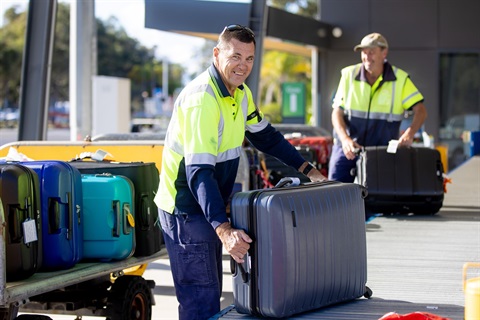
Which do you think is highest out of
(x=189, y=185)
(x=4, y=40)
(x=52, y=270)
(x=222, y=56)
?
(x=4, y=40)

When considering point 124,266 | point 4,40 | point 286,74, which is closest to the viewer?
point 124,266

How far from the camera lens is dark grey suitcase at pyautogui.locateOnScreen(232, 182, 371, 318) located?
14.3ft

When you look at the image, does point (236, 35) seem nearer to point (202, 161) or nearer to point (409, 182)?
point (202, 161)

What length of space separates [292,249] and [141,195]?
2194 millimetres

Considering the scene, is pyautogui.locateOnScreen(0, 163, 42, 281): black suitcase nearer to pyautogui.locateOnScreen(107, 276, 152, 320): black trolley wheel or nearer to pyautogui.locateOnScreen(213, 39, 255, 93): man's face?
pyautogui.locateOnScreen(107, 276, 152, 320): black trolley wheel

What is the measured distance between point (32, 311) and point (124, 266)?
837 mm

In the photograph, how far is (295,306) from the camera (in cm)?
451

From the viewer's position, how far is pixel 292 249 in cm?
441

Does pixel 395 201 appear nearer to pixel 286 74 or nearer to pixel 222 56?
pixel 222 56

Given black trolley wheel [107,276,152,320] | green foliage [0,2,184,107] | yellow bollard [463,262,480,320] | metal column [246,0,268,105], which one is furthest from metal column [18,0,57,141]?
green foliage [0,2,184,107]

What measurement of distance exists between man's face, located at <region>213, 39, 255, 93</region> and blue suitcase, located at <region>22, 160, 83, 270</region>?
1422mm

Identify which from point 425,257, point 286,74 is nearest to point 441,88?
point 425,257

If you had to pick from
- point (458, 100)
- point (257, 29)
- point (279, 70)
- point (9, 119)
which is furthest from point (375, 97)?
point (9, 119)

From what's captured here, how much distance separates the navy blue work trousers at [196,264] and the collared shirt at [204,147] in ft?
0.23
